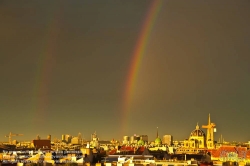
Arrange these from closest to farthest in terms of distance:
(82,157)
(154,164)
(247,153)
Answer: (154,164), (82,157), (247,153)

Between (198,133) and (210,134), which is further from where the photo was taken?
(210,134)

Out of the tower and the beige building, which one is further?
the tower

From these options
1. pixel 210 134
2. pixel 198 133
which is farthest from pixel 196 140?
pixel 210 134

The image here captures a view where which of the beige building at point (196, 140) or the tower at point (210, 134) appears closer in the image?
the beige building at point (196, 140)

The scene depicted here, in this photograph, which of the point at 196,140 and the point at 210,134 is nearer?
the point at 196,140

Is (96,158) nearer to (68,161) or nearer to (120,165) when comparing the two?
(68,161)

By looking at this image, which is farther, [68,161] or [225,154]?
[225,154]

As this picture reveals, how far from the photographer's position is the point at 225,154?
92.6 meters

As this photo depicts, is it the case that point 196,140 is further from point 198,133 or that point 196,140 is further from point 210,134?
point 210,134

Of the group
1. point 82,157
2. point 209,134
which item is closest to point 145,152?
point 82,157

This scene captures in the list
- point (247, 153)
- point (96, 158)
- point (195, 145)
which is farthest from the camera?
point (195, 145)

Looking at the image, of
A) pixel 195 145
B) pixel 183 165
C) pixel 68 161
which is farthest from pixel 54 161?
pixel 195 145

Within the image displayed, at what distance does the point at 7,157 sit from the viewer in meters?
76.0

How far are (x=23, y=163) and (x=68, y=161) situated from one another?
6.40m
